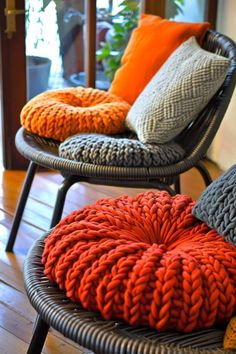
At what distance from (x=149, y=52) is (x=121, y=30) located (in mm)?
799

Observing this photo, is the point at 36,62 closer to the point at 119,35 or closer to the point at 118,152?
the point at 119,35

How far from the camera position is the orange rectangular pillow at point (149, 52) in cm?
226

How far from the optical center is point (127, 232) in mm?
1277

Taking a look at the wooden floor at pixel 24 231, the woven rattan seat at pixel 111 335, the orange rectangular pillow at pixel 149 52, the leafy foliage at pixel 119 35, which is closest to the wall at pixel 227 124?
the wooden floor at pixel 24 231

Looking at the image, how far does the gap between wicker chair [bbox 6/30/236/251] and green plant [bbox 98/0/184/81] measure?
2.96 feet

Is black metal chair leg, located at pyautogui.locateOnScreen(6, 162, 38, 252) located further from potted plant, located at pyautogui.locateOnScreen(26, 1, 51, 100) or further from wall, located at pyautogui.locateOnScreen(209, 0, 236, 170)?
wall, located at pyautogui.locateOnScreen(209, 0, 236, 170)

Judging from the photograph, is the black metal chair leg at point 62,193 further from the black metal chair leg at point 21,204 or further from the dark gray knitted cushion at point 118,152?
the black metal chair leg at point 21,204

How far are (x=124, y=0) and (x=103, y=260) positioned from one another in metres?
2.05

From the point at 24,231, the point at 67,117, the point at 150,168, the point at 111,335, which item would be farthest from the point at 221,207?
the point at 24,231

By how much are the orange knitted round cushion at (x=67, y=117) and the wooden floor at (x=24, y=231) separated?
18.8 inches

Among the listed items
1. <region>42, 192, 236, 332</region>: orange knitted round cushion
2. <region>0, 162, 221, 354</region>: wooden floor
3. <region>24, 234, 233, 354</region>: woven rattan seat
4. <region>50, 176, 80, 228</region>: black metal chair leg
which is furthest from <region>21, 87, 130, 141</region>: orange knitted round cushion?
<region>24, 234, 233, 354</region>: woven rattan seat

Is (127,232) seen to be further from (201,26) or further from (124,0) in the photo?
(124,0)

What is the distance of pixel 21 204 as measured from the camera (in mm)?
2189

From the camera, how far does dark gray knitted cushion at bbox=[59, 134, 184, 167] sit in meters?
1.76
